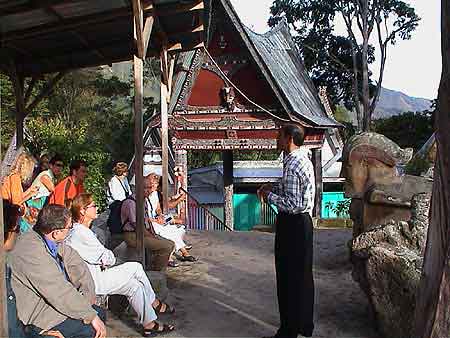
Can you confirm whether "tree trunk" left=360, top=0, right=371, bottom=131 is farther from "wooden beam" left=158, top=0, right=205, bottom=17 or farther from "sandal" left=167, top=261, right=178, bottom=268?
"sandal" left=167, top=261, right=178, bottom=268

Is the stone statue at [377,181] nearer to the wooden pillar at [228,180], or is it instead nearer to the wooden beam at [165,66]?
the wooden beam at [165,66]

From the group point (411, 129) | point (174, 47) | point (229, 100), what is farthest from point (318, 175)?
point (174, 47)

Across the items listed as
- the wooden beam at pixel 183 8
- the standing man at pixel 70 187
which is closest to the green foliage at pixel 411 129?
the wooden beam at pixel 183 8

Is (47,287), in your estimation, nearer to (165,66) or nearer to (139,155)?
(139,155)

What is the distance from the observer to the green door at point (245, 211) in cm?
1709

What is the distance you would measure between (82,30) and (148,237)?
2.98m

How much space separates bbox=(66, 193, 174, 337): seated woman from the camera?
165 inches

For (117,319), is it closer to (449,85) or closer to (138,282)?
(138,282)

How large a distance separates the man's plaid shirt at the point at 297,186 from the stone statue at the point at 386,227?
2.57ft

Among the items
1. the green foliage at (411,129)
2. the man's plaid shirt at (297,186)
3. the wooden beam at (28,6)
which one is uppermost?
the wooden beam at (28,6)

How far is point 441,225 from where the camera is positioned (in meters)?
2.05

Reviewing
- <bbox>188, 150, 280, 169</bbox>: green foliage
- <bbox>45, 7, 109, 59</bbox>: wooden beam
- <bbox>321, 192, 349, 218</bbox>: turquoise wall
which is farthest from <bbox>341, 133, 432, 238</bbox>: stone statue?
<bbox>188, 150, 280, 169</bbox>: green foliage

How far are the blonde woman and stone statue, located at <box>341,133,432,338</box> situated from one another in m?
3.07

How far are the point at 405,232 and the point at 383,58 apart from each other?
19084mm
